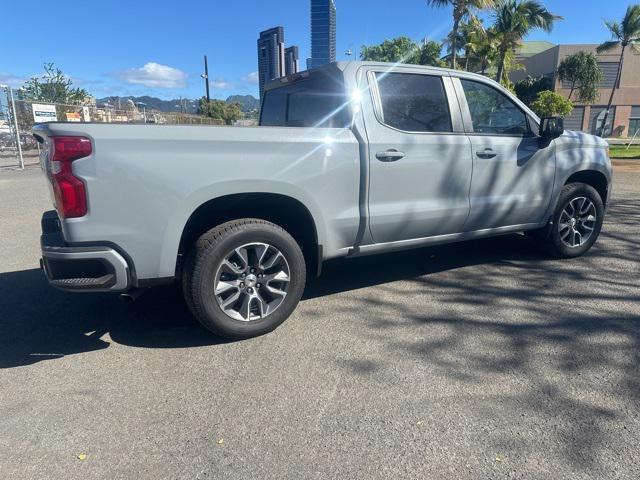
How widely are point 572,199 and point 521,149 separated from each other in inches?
38.7

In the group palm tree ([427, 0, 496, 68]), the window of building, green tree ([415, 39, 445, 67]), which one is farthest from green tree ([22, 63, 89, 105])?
the window of building

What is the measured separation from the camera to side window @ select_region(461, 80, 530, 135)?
4293mm

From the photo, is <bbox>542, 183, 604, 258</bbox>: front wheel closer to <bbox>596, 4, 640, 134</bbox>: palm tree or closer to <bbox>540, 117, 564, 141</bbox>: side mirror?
<bbox>540, 117, 564, 141</bbox>: side mirror

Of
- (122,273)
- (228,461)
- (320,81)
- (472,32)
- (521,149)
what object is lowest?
(228,461)

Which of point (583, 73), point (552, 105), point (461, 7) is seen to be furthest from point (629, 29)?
point (461, 7)

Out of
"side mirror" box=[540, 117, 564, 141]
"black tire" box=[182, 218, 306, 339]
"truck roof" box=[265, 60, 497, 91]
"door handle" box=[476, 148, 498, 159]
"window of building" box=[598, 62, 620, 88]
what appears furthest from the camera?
"window of building" box=[598, 62, 620, 88]

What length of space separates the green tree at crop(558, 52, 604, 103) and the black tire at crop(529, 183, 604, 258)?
47992 mm

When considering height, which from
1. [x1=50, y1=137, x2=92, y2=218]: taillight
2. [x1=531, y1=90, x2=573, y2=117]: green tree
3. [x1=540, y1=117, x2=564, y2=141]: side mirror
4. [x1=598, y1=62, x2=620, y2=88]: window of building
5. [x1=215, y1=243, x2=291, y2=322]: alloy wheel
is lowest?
[x1=215, y1=243, x2=291, y2=322]: alloy wheel

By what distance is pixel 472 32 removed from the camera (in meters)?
27.6

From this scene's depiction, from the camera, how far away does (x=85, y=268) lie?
286cm

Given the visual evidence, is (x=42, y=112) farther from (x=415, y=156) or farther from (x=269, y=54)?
(x=269, y=54)

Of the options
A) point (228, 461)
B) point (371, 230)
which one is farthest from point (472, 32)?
point (228, 461)

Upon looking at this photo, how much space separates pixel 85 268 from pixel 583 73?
172 feet

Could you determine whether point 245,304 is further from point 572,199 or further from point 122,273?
point 572,199
